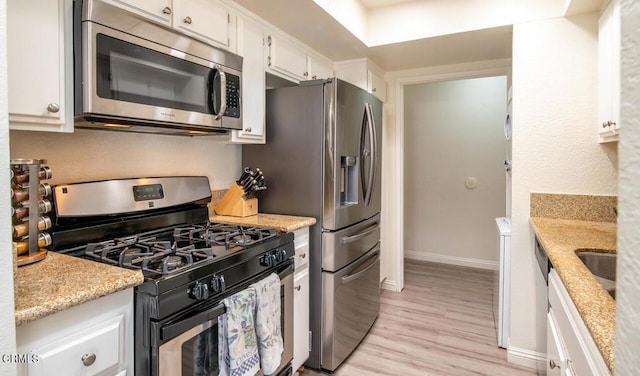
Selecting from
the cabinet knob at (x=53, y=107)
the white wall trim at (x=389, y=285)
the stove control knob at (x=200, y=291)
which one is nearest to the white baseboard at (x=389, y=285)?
the white wall trim at (x=389, y=285)

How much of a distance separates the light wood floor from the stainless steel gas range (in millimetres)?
737

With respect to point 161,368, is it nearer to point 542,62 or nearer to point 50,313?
point 50,313

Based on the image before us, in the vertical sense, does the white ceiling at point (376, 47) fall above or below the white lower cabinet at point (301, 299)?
above

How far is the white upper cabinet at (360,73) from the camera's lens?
3023 millimetres

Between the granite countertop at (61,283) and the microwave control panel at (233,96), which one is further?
the microwave control panel at (233,96)

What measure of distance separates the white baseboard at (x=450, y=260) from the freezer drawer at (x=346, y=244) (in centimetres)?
217

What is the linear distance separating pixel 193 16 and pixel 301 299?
158 cm

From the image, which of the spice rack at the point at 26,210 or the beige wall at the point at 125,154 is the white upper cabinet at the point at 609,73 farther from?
the spice rack at the point at 26,210

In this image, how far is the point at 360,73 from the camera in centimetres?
303

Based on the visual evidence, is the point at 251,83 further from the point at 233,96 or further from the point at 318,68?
the point at 318,68

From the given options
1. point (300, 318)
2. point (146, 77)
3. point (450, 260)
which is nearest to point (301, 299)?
point (300, 318)

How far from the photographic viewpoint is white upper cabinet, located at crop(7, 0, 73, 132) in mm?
1104

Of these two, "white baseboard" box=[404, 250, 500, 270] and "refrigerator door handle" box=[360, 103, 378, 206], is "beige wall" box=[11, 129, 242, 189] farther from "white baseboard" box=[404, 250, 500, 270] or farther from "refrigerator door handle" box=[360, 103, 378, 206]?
"white baseboard" box=[404, 250, 500, 270]

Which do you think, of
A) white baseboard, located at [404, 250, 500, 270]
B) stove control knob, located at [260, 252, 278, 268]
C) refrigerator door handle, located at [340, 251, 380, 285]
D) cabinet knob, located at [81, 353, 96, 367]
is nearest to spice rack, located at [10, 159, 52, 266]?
cabinet knob, located at [81, 353, 96, 367]
